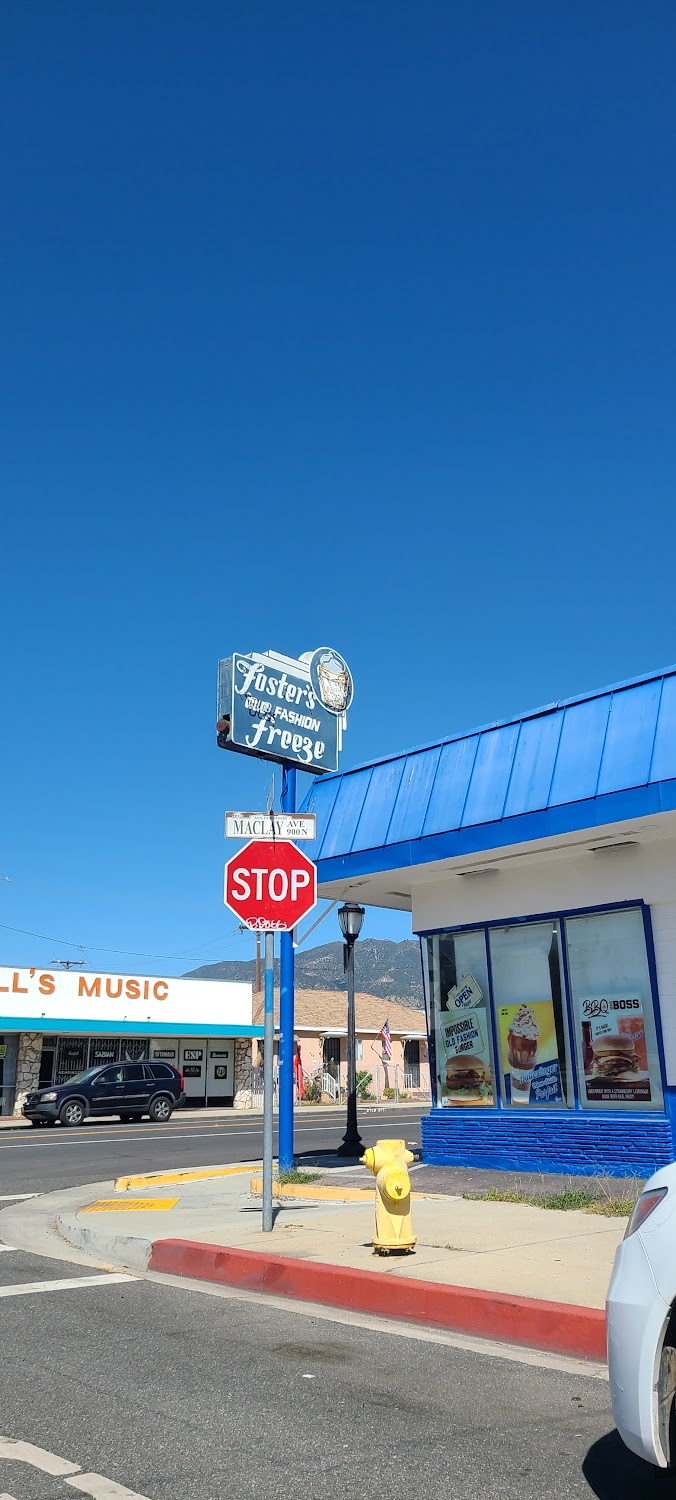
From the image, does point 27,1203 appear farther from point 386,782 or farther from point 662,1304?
point 662,1304

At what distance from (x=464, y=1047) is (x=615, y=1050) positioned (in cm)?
239

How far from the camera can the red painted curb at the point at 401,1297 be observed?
234 inches

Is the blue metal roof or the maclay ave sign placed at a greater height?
the maclay ave sign

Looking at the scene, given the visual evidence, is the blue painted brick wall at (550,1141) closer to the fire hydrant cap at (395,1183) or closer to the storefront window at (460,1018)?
the storefront window at (460,1018)

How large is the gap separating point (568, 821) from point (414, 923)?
4.14 meters

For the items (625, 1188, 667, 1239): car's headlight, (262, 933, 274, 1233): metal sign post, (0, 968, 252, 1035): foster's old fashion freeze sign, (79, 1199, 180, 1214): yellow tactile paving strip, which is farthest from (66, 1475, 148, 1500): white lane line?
(0, 968, 252, 1035): foster's old fashion freeze sign

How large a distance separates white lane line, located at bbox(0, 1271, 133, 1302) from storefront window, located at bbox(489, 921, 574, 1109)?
6.03 metres

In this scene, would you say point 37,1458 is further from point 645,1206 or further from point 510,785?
point 510,785

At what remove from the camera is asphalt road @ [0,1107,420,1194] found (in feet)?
55.1

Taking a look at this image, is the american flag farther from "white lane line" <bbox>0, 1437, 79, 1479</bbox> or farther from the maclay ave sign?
"white lane line" <bbox>0, 1437, 79, 1479</bbox>

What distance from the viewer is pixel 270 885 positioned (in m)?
9.50

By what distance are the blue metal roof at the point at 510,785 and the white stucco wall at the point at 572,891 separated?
2.71 ft

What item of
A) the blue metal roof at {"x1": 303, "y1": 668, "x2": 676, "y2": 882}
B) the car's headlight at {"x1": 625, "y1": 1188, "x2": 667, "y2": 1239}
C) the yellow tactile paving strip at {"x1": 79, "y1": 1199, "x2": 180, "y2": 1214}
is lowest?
the yellow tactile paving strip at {"x1": 79, "y1": 1199, "x2": 180, "y2": 1214}

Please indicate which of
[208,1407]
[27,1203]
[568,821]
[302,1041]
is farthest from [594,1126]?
[302,1041]
